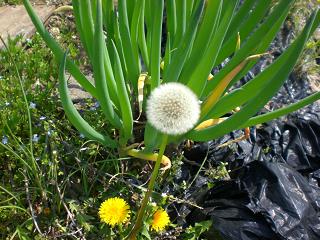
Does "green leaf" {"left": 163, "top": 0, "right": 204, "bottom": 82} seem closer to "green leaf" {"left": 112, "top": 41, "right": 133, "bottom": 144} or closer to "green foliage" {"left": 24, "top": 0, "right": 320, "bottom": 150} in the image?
"green foliage" {"left": 24, "top": 0, "right": 320, "bottom": 150}

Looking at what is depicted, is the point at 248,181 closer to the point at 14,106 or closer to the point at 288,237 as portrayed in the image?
the point at 288,237

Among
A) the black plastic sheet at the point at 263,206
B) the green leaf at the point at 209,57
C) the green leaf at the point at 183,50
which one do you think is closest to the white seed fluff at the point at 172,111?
the green leaf at the point at 183,50

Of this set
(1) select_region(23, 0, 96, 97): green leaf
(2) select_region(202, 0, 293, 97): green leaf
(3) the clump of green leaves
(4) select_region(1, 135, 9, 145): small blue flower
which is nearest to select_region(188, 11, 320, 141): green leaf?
(3) the clump of green leaves

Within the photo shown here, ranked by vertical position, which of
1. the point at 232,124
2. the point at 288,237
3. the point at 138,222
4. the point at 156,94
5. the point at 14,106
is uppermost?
the point at 156,94

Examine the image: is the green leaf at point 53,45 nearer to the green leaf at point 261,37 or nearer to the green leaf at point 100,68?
the green leaf at point 100,68

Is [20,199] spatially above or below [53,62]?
below

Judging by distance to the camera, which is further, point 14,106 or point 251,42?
point 14,106

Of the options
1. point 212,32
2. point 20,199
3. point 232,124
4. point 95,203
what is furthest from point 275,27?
point 20,199

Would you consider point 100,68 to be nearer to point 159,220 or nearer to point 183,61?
point 183,61
